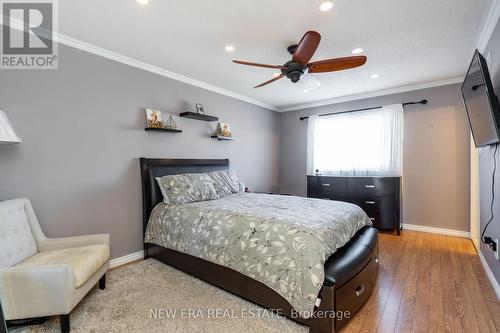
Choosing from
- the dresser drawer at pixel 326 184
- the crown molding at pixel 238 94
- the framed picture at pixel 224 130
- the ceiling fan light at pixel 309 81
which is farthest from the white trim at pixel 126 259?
the dresser drawer at pixel 326 184

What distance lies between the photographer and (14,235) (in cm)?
198

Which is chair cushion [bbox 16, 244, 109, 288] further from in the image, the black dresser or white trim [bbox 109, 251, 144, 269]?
the black dresser

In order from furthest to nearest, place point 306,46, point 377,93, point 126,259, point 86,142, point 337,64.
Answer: point 377,93 < point 126,259 < point 86,142 < point 337,64 < point 306,46

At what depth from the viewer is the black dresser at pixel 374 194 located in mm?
4020

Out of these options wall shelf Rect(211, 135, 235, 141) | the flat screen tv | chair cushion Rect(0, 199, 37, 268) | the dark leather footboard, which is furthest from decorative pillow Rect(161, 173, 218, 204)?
the flat screen tv

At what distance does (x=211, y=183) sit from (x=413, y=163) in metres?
3.49

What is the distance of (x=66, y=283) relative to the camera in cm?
168

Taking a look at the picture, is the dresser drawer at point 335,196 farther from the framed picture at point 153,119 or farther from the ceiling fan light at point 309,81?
the framed picture at point 153,119

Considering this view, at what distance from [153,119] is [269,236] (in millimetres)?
2254

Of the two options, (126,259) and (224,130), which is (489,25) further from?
(126,259)

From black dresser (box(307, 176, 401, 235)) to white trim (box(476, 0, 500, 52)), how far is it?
2.07 m

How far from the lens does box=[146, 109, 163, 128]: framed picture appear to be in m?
3.17

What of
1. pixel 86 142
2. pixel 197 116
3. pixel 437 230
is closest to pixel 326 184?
pixel 437 230

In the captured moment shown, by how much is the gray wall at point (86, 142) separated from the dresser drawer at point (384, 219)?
3310 millimetres
